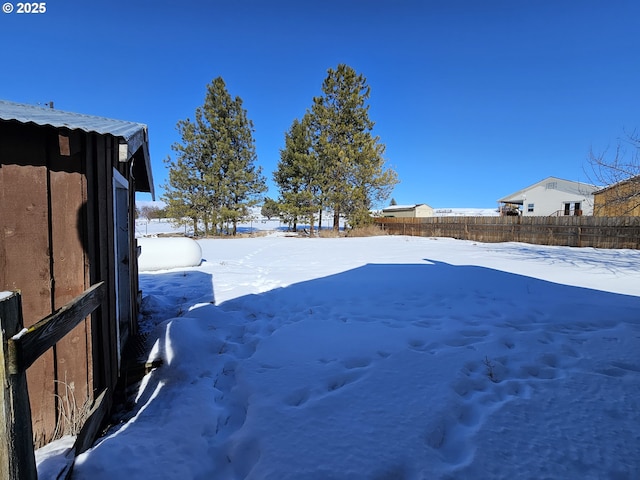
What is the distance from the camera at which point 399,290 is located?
6.22 metres

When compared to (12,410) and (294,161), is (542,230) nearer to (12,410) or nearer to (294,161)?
(294,161)

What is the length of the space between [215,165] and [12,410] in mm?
23901

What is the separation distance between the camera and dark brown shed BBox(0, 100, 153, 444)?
2.22 m

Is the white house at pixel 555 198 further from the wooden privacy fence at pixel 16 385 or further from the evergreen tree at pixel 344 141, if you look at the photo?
the wooden privacy fence at pixel 16 385

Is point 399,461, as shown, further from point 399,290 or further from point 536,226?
point 536,226

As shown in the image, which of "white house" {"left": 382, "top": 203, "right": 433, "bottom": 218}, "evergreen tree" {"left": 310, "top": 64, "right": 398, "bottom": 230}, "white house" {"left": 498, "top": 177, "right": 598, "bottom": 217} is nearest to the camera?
"evergreen tree" {"left": 310, "top": 64, "right": 398, "bottom": 230}

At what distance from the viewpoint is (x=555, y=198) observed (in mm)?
27656

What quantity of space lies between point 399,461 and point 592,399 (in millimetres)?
1689

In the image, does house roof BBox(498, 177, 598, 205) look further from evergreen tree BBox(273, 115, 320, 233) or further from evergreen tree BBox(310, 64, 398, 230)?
evergreen tree BBox(273, 115, 320, 233)

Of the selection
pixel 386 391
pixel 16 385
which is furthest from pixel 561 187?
pixel 16 385

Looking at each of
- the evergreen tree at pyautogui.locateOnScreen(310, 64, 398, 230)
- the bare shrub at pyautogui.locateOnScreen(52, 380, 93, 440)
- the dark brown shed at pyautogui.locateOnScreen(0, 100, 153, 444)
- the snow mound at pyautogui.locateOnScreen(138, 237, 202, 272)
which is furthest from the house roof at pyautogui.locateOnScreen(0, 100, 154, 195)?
the evergreen tree at pyautogui.locateOnScreen(310, 64, 398, 230)

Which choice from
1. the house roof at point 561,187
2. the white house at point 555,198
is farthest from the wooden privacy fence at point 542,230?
the white house at point 555,198

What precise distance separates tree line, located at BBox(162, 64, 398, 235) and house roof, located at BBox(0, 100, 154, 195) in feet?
63.5

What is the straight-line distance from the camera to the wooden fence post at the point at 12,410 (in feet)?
3.65
